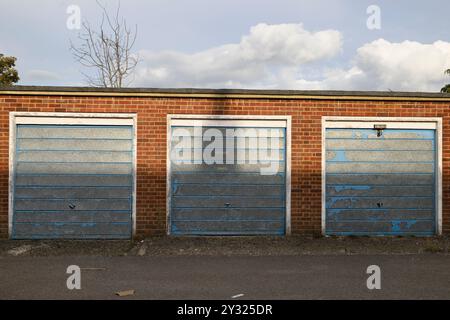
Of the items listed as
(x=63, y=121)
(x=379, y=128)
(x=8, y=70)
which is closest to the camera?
(x=63, y=121)

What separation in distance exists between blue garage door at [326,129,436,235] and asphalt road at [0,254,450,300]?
1.90m

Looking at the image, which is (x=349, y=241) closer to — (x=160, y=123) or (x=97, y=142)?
(x=160, y=123)

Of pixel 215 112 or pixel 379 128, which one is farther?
pixel 379 128

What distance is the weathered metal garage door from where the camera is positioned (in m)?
10.4

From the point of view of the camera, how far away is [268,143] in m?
10.7

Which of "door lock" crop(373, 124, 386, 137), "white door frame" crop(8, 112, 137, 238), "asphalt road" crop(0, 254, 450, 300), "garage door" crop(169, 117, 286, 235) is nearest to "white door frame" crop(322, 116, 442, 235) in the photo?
"door lock" crop(373, 124, 386, 137)

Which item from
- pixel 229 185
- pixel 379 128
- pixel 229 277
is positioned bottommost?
pixel 229 277

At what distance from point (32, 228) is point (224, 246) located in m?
4.17

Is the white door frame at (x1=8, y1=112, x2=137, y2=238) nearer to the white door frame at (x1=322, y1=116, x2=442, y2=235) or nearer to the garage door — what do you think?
the garage door

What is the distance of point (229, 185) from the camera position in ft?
35.0

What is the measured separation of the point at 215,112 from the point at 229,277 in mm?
4464

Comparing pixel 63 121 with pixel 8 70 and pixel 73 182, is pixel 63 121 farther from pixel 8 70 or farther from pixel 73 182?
pixel 8 70

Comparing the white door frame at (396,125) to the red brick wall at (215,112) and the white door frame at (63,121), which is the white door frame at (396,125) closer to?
the red brick wall at (215,112)

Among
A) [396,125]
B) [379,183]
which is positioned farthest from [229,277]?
[396,125]
